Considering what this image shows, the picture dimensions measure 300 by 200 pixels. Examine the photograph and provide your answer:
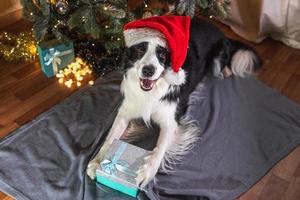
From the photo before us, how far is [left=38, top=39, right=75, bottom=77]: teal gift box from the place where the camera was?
1951 mm

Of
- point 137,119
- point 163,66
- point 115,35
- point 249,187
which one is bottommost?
point 249,187

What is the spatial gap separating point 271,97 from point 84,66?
1144 mm

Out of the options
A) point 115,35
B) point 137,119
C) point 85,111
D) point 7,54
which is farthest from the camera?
point 7,54

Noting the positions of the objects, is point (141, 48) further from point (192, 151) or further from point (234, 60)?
point (234, 60)

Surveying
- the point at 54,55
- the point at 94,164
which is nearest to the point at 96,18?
the point at 54,55

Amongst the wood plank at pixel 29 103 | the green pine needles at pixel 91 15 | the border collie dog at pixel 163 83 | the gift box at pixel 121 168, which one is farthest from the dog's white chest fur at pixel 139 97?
the wood plank at pixel 29 103

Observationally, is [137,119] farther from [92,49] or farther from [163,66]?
[92,49]

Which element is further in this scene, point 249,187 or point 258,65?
point 258,65

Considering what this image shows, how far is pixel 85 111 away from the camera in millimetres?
1809

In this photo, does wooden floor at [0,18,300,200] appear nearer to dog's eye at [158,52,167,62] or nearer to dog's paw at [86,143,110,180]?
dog's paw at [86,143,110,180]

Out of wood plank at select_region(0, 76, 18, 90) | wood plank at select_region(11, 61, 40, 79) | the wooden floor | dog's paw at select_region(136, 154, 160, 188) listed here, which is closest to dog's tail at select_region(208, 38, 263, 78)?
the wooden floor

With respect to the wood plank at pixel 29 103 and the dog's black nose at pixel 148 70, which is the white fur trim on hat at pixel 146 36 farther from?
the wood plank at pixel 29 103

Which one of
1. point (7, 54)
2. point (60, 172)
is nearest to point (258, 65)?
point (60, 172)

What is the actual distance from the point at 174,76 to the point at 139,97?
213 mm
